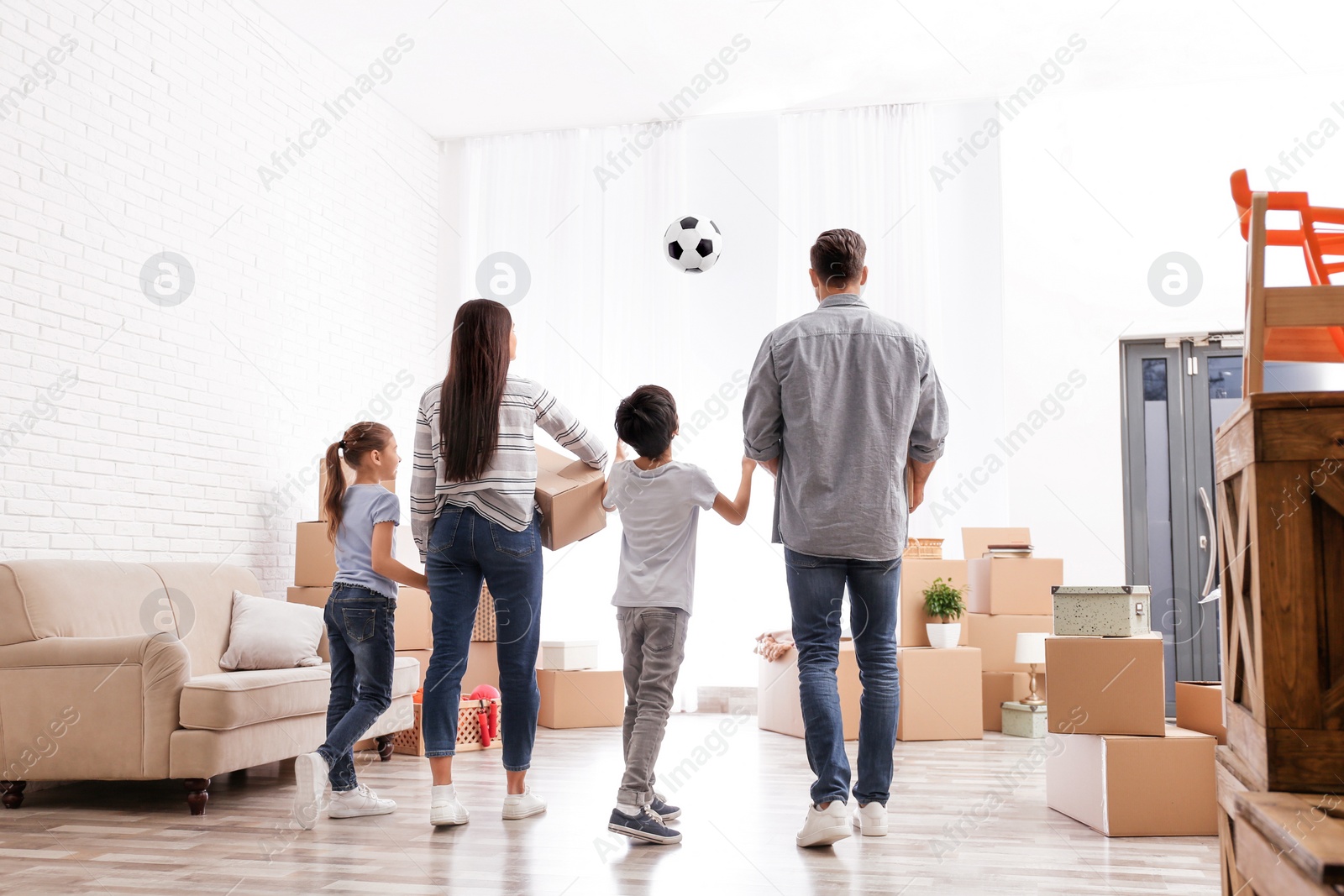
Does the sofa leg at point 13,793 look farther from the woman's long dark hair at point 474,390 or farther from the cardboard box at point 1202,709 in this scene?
the cardboard box at point 1202,709

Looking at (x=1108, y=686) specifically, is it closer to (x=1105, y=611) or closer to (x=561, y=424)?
(x=1105, y=611)

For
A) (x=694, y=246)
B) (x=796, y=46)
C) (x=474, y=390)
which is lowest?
(x=474, y=390)

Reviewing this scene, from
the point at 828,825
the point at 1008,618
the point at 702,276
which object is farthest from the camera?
the point at 702,276

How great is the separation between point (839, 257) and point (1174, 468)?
A: 12.4 ft

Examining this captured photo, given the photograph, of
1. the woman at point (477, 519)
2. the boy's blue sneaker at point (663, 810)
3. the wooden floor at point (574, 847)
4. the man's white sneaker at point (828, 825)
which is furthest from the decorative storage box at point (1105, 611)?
the woman at point (477, 519)

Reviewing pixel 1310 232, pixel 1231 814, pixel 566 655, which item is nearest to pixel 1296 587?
pixel 1231 814

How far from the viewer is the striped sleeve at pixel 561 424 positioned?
277 centimetres

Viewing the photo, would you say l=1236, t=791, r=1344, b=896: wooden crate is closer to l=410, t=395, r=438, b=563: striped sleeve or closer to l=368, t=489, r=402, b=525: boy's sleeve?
l=410, t=395, r=438, b=563: striped sleeve

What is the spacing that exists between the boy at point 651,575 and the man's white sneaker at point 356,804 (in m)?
0.75

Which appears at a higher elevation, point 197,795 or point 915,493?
point 915,493

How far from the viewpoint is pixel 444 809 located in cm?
271

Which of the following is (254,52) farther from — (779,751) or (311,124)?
(779,751)

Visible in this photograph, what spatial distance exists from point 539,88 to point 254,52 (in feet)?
5.07

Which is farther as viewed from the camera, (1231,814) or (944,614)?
(944,614)
